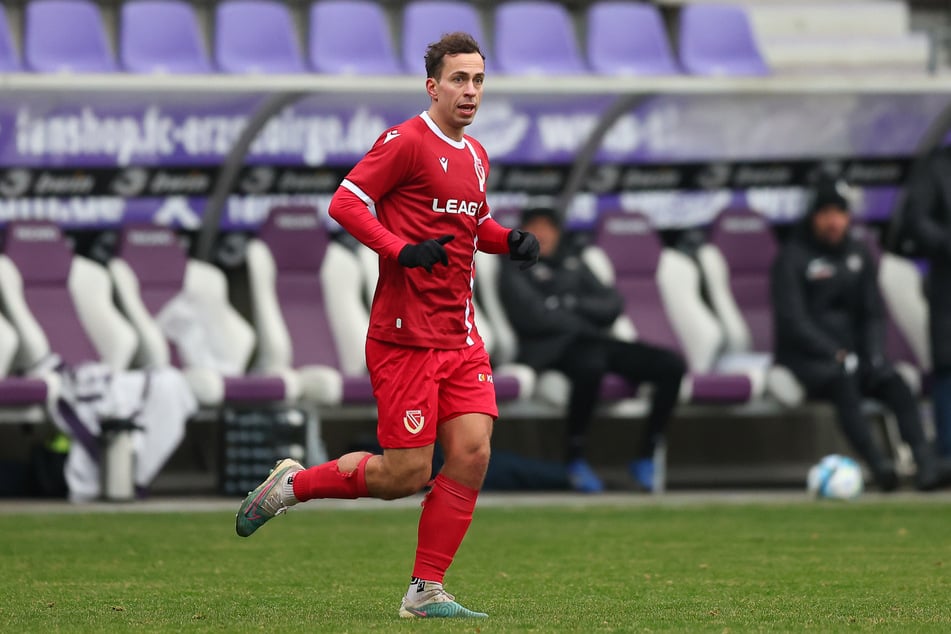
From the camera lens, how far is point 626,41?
1727 centimetres

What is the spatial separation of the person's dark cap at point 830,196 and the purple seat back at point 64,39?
5.27 m

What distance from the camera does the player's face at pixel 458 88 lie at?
21.9 ft

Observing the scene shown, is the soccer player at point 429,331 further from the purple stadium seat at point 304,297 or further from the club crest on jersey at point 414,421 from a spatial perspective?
the purple stadium seat at point 304,297

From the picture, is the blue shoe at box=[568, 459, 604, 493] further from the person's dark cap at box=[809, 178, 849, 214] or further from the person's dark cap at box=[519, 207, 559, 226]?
the person's dark cap at box=[809, 178, 849, 214]

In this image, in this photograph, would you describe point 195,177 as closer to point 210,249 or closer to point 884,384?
point 210,249

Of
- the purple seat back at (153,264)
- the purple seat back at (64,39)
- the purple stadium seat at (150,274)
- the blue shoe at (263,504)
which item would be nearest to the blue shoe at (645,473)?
the purple stadium seat at (150,274)

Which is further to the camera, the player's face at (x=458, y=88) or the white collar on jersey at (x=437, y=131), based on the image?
the white collar on jersey at (x=437, y=131)

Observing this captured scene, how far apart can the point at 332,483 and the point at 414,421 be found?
0.39m

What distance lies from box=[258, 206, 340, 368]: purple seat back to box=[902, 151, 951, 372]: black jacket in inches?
162

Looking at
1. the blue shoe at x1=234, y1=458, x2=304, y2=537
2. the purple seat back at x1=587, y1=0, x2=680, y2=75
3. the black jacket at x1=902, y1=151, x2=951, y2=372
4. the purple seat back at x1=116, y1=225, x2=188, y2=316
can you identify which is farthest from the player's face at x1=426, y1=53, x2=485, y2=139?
the purple seat back at x1=587, y1=0, x2=680, y2=75

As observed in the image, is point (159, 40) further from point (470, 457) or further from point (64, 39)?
point (470, 457)

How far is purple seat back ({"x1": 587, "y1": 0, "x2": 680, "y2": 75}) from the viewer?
56.1ft

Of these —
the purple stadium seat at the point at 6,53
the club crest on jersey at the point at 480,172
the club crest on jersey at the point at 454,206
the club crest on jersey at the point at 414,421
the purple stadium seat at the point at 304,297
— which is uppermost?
the club crest on jersey at the point at 480,172

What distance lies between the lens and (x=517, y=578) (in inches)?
327
